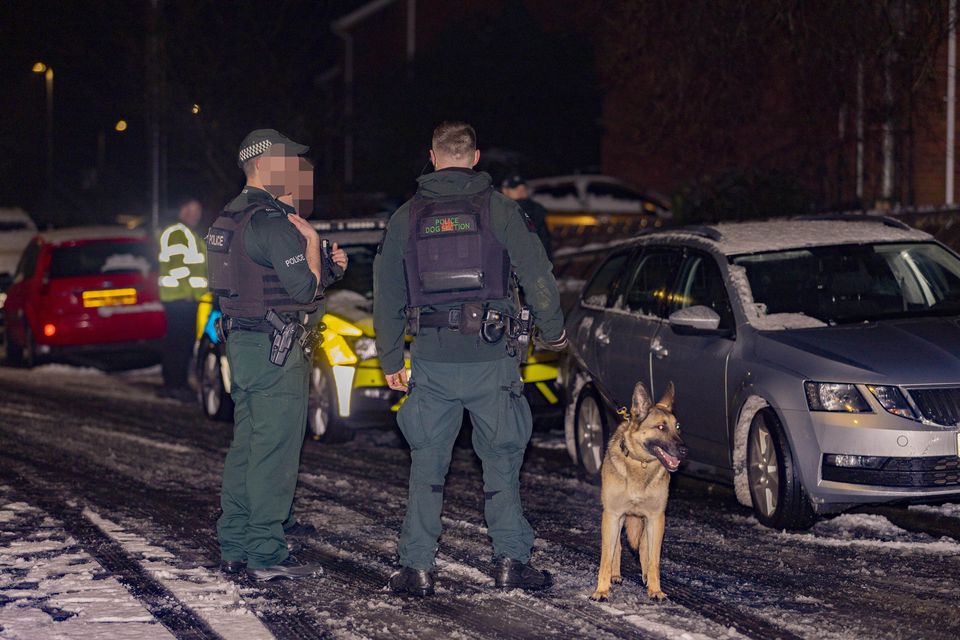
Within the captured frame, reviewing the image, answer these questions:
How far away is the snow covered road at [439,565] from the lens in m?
5.89

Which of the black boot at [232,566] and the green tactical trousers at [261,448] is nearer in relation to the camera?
the green tactical trousers at [261,448]

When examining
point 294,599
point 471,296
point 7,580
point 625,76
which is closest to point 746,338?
point 471,296

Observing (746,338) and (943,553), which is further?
(746,338)

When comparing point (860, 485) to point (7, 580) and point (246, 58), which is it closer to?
point (7, 580)

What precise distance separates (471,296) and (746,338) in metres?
2.37

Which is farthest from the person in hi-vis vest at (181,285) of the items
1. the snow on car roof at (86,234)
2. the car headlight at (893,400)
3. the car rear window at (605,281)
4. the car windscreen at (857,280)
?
the car headlight at (893,400)

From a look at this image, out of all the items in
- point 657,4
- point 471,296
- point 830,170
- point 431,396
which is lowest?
point 431,396

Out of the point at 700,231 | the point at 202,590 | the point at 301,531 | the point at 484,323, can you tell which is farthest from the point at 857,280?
the point at 202,590

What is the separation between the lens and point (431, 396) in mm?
6449

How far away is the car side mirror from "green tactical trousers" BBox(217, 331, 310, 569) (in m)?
2.38

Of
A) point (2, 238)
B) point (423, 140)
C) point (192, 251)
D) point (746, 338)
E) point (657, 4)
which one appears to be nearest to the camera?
point (746, 338)

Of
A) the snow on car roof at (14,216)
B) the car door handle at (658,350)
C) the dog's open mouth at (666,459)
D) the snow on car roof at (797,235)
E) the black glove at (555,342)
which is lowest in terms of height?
the dog's open mouth at (666,459)

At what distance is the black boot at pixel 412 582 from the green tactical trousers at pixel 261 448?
0.69m

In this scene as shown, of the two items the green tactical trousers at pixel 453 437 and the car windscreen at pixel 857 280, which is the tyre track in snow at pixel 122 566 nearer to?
the green tactical trousers at pixel 453 437
